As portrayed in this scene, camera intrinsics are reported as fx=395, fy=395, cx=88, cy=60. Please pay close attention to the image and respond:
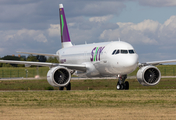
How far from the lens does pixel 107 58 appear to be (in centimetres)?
A: 3069

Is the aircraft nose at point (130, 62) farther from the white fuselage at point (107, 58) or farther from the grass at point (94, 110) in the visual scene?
the grass at point (94, 110)

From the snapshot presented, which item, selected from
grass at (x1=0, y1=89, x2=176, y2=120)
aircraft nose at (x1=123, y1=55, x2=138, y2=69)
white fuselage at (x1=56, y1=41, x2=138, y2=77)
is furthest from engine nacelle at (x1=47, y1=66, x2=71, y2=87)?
grass at (x1=0, y1=89, x2=176, y2=120)

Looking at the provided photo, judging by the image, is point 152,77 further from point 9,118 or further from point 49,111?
point 9,118

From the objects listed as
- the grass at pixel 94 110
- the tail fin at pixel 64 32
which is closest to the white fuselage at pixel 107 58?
the tail fin at pixel 64 32

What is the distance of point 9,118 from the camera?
1402 cm

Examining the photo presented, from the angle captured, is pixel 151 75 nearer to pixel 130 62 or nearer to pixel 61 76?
pixel 130 62

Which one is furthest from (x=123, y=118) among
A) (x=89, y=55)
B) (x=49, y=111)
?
(x=89, y=55)

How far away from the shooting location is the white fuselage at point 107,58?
29094mm

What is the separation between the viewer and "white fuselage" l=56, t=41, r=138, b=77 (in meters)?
29.1

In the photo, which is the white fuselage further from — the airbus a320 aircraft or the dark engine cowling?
the dark engine cowling

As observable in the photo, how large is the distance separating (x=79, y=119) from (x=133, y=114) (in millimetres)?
2305

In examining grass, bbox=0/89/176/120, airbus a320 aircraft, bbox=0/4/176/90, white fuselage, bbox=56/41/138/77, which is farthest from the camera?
airbus a320 aircraft, bbox=0/4/176/90

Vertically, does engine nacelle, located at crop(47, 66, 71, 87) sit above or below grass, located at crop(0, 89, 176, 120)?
above

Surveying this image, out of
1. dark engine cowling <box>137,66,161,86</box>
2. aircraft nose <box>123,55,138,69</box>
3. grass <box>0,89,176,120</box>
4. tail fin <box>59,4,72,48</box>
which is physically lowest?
grass <box>0,89,176,120</box>
